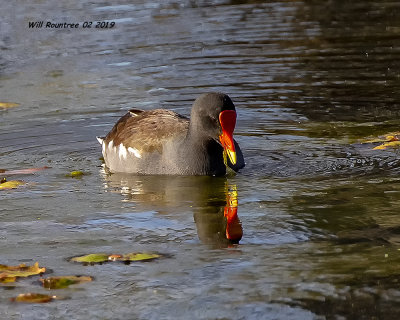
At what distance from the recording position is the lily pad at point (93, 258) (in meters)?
6.26

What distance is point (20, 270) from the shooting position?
611 centimetres

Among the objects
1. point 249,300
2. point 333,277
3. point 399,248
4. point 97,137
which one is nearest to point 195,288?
point 249,300

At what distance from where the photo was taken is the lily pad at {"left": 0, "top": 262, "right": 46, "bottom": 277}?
603cm

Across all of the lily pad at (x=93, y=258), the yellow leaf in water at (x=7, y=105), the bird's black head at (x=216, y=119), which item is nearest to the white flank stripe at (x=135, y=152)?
the bird's black head at (x=216, y=119)

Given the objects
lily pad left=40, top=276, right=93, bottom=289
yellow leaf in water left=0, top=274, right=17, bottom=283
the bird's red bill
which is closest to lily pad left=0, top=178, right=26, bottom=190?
the bird's red bill

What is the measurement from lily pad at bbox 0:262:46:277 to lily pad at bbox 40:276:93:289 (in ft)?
0.51

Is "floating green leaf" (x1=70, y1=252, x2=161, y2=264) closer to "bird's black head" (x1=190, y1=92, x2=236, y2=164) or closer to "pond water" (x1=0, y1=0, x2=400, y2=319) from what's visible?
"pond water" (x1=0, y1=0, x2=400, y2=319)

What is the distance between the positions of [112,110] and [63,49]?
4024 mm

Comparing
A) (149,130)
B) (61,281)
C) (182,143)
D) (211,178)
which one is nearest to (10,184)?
(149,130)

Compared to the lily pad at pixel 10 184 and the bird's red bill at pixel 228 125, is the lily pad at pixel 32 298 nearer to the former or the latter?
the lily pad at pixel 10 184

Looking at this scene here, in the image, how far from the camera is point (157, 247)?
6500 mm

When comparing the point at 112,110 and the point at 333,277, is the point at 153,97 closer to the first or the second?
the point at 112,110

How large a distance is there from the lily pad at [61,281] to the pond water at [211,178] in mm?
98

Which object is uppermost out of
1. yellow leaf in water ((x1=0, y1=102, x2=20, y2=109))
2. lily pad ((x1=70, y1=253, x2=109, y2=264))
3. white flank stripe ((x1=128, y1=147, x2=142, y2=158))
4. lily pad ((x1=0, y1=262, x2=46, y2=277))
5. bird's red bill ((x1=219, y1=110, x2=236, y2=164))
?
bird's red bill ((x1=219, y1=110, x2=236, y2=164))
